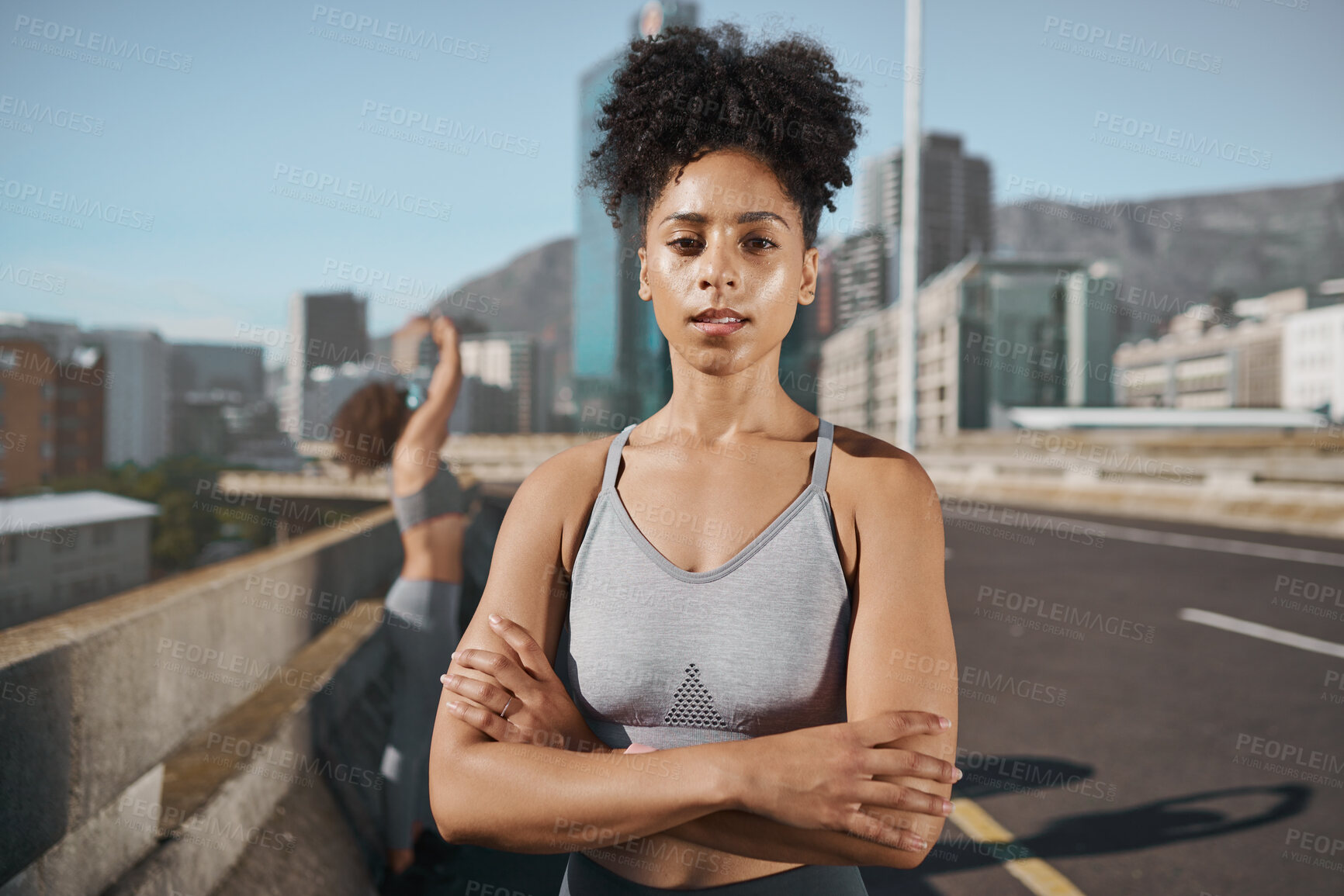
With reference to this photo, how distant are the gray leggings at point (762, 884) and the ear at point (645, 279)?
3.51ft

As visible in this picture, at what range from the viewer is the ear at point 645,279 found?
1.65 m

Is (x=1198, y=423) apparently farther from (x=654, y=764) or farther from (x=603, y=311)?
(x=654, y=764)

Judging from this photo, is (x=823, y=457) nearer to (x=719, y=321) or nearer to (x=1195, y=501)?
(x=719, y=321)

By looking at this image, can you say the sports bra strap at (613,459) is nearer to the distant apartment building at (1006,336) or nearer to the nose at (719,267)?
the nose at (719,267)

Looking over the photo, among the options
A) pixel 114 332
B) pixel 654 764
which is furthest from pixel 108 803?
pixel 114 332

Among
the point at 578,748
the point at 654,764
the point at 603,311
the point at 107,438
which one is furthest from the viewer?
the point at 107,438

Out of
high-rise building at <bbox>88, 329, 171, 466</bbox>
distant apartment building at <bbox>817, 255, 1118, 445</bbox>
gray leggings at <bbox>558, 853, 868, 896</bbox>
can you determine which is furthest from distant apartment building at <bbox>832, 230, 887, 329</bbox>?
distant apartment building at <bbox>817, 255, 1118, 445</bbox>

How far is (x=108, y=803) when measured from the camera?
93.7 inches

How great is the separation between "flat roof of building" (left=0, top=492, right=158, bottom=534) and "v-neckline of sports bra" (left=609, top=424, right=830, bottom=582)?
10.9ft

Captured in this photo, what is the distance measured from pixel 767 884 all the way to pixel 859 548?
0.61 m

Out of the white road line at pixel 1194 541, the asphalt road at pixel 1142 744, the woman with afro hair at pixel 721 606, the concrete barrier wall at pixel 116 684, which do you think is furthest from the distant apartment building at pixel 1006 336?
the woman with afro hair at pixel 721 606

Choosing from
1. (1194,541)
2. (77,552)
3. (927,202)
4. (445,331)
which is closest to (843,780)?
(445,331)

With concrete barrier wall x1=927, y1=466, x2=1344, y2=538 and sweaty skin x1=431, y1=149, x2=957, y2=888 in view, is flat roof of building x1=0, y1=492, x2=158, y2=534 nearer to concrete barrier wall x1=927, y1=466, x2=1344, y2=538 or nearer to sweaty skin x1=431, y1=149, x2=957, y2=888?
sweaty skin x1=431, y1=149, x2=957, y2=888

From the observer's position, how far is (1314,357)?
144625 millimetres
